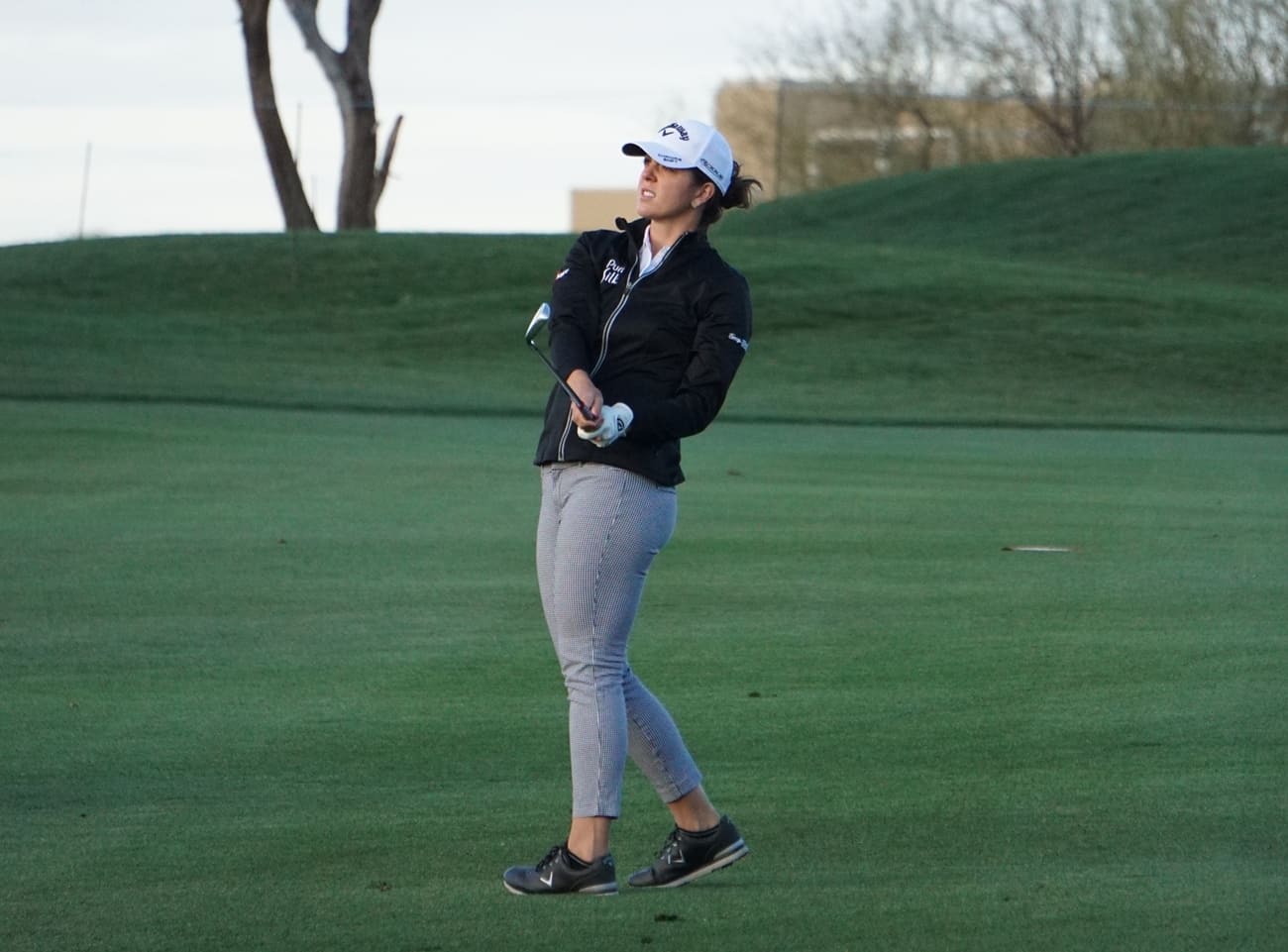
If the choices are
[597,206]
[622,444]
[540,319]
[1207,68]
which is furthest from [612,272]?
[597,206]

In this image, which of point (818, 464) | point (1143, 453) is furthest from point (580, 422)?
point (1143, 453)

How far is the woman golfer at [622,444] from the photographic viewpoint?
16.9ft

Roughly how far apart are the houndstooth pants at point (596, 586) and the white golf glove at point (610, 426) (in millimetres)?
164

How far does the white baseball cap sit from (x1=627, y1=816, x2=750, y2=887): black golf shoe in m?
1.57

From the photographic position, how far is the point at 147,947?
15.3 feet

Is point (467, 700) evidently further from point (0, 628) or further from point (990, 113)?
point (990, 113)

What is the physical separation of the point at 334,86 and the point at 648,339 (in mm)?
37615

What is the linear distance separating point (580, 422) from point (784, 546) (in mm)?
7261

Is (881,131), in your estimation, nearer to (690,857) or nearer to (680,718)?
(680,718)

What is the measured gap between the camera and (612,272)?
5.27 meters

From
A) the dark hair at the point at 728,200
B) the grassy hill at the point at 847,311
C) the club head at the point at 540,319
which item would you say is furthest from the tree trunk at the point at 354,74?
the club head at the point at 540,319

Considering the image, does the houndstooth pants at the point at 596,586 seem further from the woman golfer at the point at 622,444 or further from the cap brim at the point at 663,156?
the cap brim at the point at 663,156

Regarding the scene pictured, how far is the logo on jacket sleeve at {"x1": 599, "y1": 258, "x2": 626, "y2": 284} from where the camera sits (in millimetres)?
5266

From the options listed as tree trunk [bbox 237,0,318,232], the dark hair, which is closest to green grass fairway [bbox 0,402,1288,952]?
the dark hair
